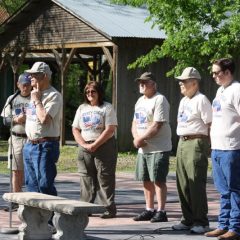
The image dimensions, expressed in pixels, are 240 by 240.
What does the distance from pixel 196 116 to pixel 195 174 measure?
701 millimetres

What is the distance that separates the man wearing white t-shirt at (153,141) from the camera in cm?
1023

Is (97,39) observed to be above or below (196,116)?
above

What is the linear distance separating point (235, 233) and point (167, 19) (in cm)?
950

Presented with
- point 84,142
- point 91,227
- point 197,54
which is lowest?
point 91,227

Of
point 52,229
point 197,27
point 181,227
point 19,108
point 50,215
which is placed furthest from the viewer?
point 197,27

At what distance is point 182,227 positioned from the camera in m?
9.66

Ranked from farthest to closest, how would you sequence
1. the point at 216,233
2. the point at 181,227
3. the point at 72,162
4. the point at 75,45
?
the point at 75,45, the point at 72,162, the point at 181,227, the point at 216,233

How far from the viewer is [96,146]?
1049 cm

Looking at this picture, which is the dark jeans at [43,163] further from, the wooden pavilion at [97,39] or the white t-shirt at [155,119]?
the wooden pavilion at [97,39]

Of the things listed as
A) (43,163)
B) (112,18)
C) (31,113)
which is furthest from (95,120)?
(112,18)

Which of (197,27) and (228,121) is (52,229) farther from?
(197,27)

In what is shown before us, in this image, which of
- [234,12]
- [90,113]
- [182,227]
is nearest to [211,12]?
[234,12]

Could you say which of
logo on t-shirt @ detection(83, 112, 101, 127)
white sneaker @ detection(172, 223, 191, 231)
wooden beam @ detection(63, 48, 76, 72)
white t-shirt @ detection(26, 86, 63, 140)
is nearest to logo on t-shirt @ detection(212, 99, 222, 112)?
white sneaker @ detection(172, 223, 191, 231)

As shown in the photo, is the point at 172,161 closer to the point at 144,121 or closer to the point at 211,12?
the point at 211,12
